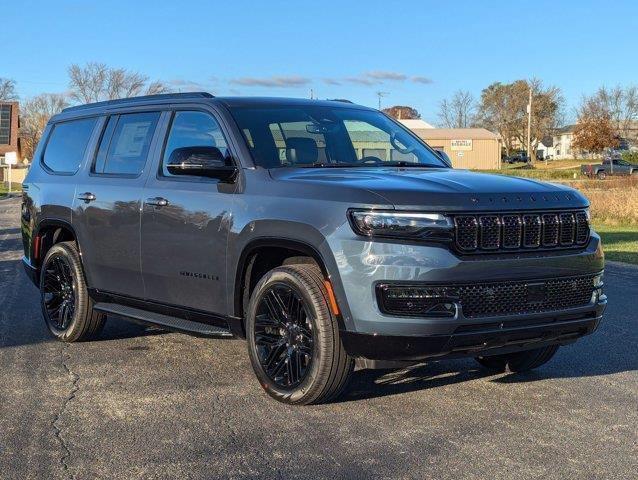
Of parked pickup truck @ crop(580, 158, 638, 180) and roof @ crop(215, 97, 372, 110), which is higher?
roof @ crop(215, 97, 372, 110)

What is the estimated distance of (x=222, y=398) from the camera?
5.20 m

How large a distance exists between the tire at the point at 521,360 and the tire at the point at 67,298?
3144mm

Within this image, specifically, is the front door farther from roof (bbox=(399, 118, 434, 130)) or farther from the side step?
roof (bbox=(399, 118, 434, 130))

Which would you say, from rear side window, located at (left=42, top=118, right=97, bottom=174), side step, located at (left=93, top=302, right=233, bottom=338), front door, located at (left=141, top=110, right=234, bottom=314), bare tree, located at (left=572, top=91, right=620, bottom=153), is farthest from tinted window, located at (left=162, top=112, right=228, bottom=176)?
bare tree, located at (left=572, top=91, right=620, bottom=153)

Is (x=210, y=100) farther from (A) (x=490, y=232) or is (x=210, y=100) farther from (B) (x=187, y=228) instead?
(A) (x=490, y=232)

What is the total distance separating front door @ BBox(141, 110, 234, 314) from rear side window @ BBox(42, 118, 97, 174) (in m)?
1.35

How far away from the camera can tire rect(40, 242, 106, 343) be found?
6789mm

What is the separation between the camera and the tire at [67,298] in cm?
679

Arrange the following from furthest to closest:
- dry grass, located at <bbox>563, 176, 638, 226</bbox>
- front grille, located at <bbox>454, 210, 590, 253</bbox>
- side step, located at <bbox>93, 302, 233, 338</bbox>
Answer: dry grass, located at <bbox>563, 176, 638, 226</bbox>
side step, located at <bbox>93, 302, 233, 338</bbox>
front grille, located at <bbox>454, 210, 590, 253</bbox>

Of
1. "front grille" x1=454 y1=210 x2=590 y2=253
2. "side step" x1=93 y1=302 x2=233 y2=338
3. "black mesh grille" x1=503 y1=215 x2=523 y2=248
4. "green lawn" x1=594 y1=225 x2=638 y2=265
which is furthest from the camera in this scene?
"green lawn" x1=594 y1=225 x2=638 y2=265

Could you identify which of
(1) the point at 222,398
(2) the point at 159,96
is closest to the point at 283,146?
(2) the point at 159,96

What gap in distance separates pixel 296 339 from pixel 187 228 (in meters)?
1.20

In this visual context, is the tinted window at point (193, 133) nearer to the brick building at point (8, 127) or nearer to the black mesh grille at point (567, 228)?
the black mesh grille at point (567, 228)

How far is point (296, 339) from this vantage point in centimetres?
498
